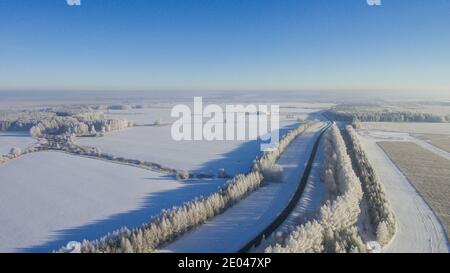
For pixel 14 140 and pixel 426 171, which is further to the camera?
pixel 14 140

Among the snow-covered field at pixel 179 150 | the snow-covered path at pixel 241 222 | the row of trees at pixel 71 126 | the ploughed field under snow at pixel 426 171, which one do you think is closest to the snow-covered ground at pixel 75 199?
the snow-covered path at pixel 241 222

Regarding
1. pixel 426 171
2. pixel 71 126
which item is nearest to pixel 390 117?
pixel 426 171

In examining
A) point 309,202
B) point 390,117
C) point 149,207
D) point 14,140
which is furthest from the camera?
point 390,117

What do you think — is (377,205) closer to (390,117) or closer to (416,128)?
(416,128)

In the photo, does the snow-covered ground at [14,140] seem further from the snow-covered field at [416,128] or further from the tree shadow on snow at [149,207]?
the snow-covered field at [416,128]

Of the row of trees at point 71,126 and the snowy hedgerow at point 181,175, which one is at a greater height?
the row of trees at point 71,126
